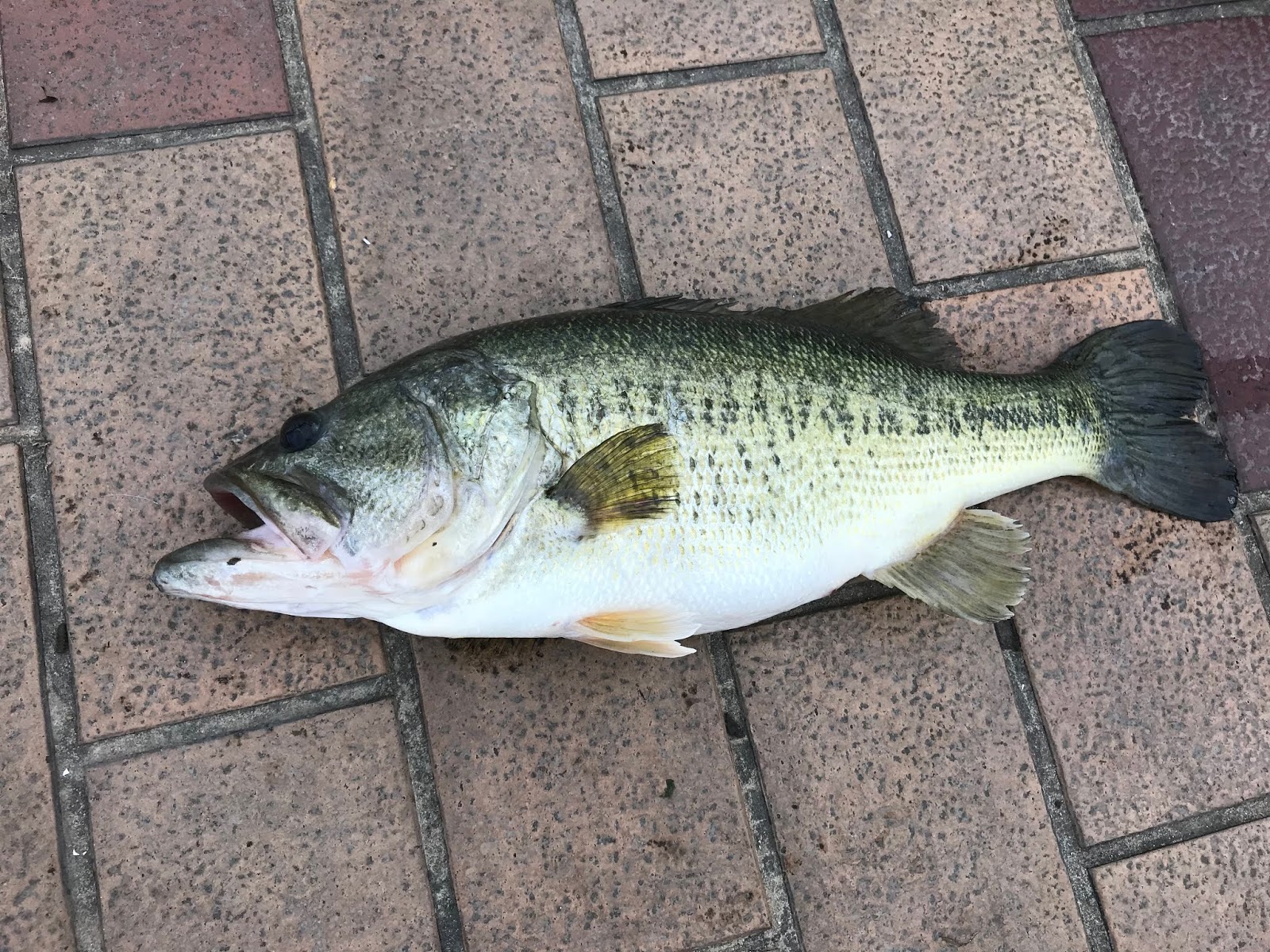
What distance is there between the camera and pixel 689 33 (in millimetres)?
2559

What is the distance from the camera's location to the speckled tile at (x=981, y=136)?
8.36 ft

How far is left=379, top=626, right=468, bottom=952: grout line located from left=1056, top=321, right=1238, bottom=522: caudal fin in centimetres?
183

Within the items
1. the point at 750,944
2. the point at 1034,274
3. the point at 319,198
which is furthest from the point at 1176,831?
the point at 319,198

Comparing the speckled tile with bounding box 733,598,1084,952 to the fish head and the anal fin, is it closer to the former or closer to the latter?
the anal fin

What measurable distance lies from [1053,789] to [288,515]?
2.02m

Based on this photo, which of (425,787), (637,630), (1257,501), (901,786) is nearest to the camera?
(637,630)

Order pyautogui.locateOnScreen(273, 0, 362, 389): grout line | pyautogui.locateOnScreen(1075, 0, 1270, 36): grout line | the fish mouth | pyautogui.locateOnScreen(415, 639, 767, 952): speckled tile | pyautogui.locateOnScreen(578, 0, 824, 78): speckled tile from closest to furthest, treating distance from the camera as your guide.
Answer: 1. the fish mouth
2. pyautogui.locateOnScreen(415, 639, 767, 952): speckled tile
3. pyautogui.locateOnScreen(273, 0, 362, 389): grout line
4. pyautogui.locateOnScreen(578, 0, 824, 78): speckled tile
5. pyautogui.locateOnScreen(1075, 0, 1270, 36): grout line

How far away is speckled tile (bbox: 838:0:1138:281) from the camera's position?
2.55 metres

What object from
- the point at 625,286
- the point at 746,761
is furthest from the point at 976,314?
→ the point at 746,761

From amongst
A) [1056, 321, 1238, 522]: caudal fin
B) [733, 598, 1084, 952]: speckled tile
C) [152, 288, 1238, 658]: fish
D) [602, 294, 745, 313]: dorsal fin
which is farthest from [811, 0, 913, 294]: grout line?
[733, 598, 1084, 952]: speckled tile

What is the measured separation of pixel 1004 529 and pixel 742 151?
126cm

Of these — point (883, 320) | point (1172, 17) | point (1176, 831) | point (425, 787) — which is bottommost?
point (1176, 831)

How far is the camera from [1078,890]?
7.56 ft

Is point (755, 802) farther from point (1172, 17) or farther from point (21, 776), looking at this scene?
point (1172, 17)
